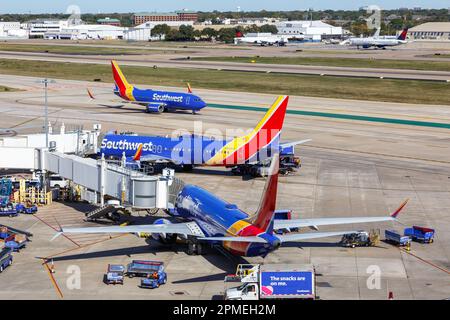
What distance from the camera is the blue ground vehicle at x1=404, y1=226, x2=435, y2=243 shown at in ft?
181

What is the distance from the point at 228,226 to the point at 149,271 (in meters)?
5.98

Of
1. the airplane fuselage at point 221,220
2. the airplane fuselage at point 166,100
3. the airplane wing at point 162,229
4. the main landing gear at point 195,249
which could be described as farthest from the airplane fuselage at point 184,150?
the airplane fuselage at point 166,100

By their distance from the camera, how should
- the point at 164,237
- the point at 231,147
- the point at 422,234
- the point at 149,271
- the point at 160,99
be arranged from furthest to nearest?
the point at 160,99, the point at 231,147, the point at 422,234, the point at 164,237, the point at 149,271

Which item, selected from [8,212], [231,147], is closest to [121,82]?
[231,147]

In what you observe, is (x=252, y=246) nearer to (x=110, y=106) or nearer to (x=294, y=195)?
(x=294, y=195)

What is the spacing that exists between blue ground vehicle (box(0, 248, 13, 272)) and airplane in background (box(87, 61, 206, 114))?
76736mm

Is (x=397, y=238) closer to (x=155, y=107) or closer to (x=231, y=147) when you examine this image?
(x=231, y=147)

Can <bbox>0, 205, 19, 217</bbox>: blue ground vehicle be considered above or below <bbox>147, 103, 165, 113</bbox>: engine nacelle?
below

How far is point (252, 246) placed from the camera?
44.7 meters

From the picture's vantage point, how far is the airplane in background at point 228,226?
43938mm

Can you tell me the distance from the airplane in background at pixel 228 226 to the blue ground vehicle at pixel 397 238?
383 centimetres

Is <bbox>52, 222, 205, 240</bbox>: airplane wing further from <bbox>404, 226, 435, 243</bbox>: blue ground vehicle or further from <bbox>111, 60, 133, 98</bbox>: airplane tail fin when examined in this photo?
<bbox>111, 60, 133, 98</bbox>: airplane tail fin

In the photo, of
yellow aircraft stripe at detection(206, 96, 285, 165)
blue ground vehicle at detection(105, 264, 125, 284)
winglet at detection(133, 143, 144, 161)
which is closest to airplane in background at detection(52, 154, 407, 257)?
blue ground vehicle at detection(105, 264, 125, 284)

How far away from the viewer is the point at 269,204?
4362 cm
